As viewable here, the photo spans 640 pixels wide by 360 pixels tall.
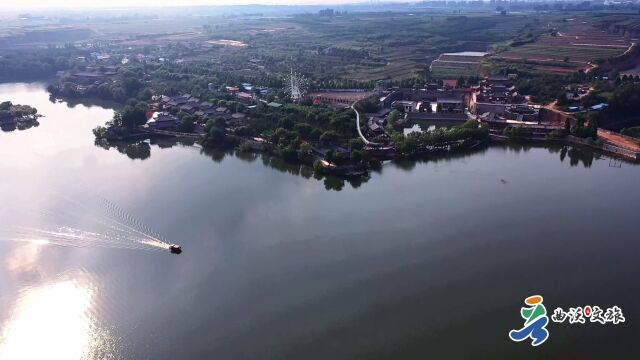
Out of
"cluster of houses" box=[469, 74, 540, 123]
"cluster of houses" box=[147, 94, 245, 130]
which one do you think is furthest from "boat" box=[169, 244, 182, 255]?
"cluster of houses" box=[469, 74, 540, 123]

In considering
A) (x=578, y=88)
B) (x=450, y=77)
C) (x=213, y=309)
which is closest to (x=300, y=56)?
(x=450, y=77)

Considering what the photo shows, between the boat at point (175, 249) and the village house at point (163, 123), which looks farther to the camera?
the village house at point (163, 123)

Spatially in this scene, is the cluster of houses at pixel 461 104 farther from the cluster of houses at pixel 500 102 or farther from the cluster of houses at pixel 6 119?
the cluster of houses at pixel 6 119

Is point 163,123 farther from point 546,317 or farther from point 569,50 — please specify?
point 569,50

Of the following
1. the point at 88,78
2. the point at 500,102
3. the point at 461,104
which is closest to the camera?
the point at 500,102

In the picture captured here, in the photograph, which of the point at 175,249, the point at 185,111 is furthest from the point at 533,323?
the point at 185,111

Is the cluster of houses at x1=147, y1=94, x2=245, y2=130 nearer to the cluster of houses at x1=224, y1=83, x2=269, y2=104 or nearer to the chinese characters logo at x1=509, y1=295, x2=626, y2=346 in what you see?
the cluster of houses at x1=224, y1=83, x2=269, y2=104

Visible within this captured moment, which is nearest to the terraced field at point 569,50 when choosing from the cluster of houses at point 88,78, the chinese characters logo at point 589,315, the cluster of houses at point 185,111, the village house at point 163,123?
the cluster of houses at point 185,111

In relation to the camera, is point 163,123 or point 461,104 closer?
point 163,123
